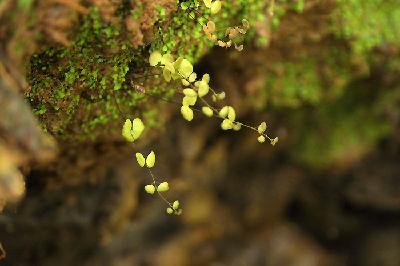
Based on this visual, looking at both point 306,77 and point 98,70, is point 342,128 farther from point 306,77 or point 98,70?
point 98,70

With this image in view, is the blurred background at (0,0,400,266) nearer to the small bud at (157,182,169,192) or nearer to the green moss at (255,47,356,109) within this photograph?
the green moss at (255,47,356,109)

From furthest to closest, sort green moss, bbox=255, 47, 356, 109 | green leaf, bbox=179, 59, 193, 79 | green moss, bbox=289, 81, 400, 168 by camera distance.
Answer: green moss, bbox=289, 81, 400, 168 < green moss, bbox=255, 47, 356, 109 < green leaf, bbox=179, 59, 193, 79

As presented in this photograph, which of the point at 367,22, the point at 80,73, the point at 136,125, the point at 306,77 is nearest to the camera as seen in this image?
Answer: the point at 136,125

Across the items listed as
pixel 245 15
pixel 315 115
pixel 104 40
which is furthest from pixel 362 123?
pixel 104 40

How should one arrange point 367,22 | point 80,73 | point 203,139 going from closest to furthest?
point 80,73
point 367,22
point 203,139

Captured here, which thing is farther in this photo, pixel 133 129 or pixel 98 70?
pixel 98 70

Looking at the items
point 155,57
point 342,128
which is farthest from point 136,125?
point 342,128

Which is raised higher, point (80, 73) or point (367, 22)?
point (80, 73)

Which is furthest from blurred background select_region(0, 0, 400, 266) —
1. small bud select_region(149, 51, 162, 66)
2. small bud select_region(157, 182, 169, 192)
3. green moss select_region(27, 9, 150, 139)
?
small bud select_region(157, 182, 169, 192)
